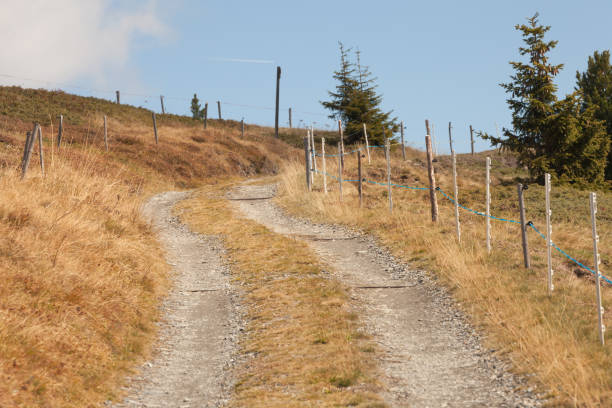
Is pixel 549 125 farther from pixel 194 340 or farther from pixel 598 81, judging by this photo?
pixel 194 340

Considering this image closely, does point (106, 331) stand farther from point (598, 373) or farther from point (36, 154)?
point (36, 154)

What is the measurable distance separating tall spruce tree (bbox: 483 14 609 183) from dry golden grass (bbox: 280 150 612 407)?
2.32 m

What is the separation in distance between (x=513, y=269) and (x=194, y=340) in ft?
21.8

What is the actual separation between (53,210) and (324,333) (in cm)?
626

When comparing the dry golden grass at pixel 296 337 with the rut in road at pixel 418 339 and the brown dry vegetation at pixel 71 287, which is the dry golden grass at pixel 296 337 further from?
the brown dry vegetation at pixel 71 287

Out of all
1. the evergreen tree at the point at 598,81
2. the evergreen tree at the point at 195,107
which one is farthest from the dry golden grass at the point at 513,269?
the evergreen tree at the point at 195,107

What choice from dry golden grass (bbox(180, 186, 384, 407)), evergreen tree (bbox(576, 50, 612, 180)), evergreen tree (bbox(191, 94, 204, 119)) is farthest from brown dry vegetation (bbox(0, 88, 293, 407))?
evergreen tree (bbox(191, 94, 204, 119))

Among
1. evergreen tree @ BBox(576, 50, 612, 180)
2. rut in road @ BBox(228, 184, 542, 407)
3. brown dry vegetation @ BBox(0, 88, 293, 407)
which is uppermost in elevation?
evergreen tree @ BBox(576, 50, 612, 180)

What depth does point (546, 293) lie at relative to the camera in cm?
1082

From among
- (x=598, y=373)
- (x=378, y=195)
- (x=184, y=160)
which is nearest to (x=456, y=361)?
(x=598, y=373)

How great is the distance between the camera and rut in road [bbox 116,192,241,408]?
764cm

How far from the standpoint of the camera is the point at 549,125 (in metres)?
29.3

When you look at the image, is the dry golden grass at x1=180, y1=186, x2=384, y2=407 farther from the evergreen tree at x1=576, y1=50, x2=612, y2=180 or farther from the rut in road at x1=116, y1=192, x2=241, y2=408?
the evergreen tree at x1=576, y1=50, x2=612, y2=180

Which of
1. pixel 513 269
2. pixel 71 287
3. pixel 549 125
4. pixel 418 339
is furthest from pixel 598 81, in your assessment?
pixel 71 287
